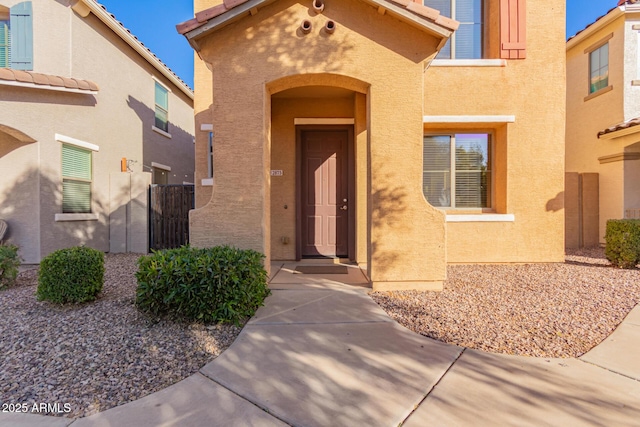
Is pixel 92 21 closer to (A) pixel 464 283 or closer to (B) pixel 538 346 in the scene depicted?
(A) pixel 464 283

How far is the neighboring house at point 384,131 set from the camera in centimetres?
488

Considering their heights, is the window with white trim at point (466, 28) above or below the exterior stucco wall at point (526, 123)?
above

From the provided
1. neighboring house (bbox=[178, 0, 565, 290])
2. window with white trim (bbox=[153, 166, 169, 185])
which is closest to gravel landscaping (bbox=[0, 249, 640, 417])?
neighboring house (bbox=[178, 0, 565, 290])

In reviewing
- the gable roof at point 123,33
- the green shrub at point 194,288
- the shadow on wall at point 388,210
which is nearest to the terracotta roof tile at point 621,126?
the shadow on wall at point 388,210

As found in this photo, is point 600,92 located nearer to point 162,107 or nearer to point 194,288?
point 194,288

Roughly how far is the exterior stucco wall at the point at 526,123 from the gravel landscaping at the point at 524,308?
0.82m

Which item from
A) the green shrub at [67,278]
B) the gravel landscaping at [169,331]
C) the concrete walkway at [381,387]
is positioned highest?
the green shrub at [67,278]

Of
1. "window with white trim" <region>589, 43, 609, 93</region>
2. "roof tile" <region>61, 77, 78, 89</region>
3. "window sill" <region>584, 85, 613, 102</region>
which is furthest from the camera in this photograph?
"window with white trim" <region>589, 43, 609, 93</region>

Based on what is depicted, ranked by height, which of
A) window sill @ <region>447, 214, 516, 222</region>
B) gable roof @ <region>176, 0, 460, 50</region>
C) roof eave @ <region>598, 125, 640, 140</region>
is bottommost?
window sill @ <region>447, 214, 516, 222</region>

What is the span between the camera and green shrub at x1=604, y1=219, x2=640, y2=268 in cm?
630

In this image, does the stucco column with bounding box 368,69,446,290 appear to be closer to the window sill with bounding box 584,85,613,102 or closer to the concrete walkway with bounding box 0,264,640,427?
the concrete walkway with bounding box 0,264,640,427

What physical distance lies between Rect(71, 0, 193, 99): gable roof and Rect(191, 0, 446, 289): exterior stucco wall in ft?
19.7

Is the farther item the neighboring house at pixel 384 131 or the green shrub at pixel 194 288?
the neighboring house at pixel 384 131

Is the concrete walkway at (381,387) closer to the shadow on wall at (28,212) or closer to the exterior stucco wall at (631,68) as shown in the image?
the shadow on wall at (28,212)
